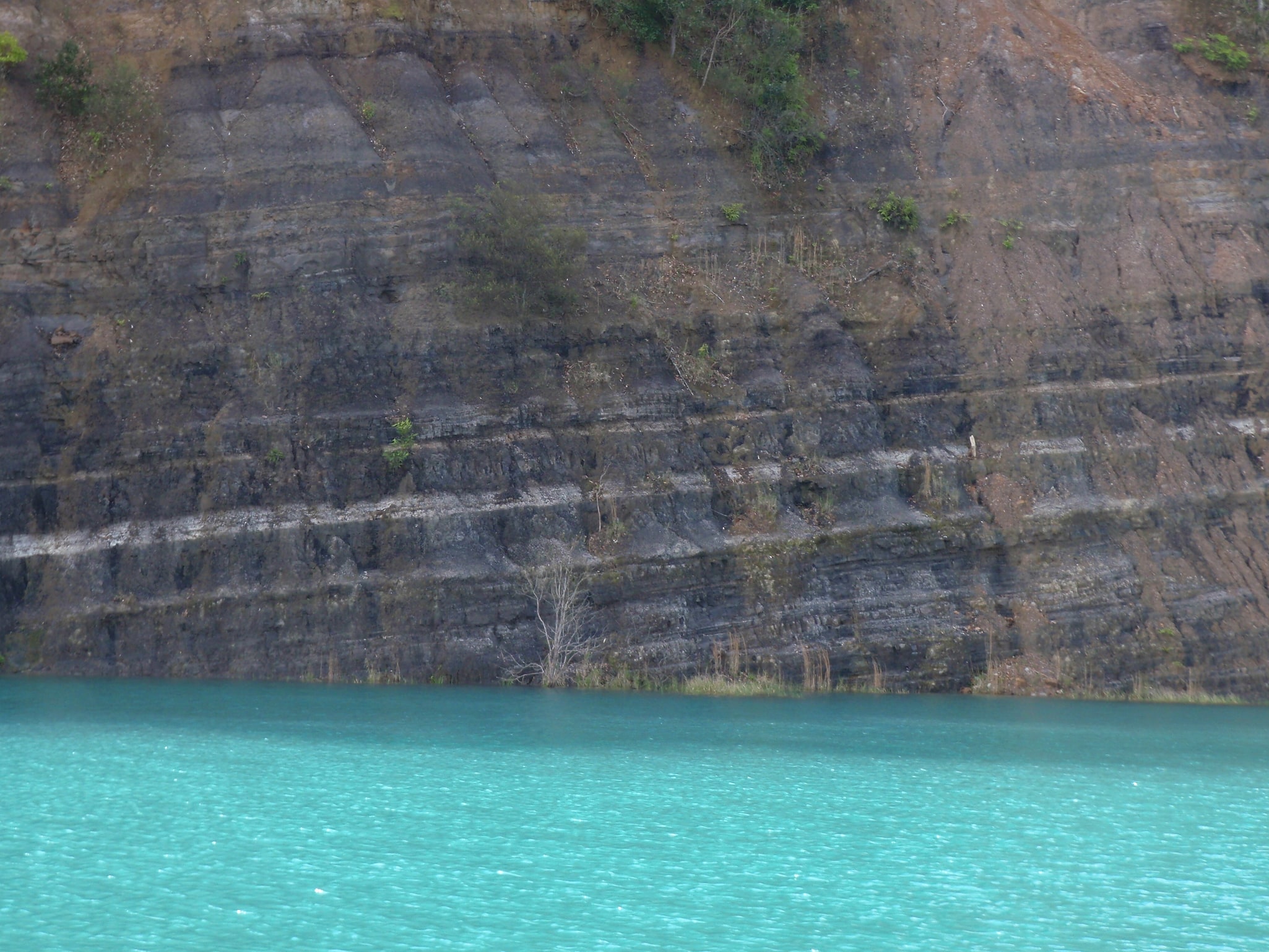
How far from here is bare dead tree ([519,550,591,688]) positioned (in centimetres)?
2648

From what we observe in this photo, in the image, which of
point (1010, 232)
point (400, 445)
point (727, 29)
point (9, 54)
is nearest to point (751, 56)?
point (727, 29)

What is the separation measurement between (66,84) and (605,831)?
2413 cm

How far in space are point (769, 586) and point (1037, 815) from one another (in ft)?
40.2

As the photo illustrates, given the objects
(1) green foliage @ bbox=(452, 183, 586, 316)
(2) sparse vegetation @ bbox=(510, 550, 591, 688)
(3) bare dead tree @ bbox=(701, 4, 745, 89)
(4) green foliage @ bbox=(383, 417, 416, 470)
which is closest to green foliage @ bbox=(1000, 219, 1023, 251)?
(3) bare dead tree @ bbox=(701, 4, 745, 89)

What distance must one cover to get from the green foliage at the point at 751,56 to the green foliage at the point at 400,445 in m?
11.6

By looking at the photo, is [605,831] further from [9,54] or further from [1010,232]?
[9,54]

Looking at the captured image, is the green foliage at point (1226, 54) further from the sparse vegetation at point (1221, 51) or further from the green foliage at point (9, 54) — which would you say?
the green foliage at point (9, 54)

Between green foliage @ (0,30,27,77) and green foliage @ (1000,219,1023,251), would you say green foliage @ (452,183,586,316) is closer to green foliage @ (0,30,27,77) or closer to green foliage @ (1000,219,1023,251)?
green foliage @ (0,30,27,77)

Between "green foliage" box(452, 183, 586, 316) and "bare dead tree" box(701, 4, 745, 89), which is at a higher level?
"bare dead tree" box(701, 4, 745, 89)

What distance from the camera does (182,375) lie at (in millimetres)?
28109

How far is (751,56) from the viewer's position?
34219 millimetres

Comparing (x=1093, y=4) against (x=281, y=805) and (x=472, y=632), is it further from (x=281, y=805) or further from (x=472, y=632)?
(x=281, y=805)

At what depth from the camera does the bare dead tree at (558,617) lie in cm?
2648

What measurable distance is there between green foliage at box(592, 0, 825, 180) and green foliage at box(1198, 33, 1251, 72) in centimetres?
1096
